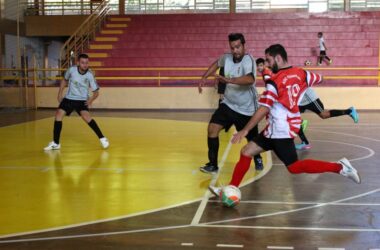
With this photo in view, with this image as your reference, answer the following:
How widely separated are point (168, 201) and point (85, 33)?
2069cm

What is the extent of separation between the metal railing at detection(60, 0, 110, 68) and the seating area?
480mm

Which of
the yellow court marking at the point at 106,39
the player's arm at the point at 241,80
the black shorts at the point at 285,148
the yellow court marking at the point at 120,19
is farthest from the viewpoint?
the yellow court marking at the point at 120,19

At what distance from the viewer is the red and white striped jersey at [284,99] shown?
5250 millimetres

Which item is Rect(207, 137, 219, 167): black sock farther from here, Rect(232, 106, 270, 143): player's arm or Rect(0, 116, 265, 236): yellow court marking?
Rect(232, 106, 270, 143): player's arm

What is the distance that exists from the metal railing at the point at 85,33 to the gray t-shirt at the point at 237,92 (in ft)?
52.3

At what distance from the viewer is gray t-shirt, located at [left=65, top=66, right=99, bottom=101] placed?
9477 millimetres

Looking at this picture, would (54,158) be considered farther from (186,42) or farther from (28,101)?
(186,42)

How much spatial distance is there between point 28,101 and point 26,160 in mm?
12445

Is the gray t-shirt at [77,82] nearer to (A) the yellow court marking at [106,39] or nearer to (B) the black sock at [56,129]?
(B) the black sock at [56,129]

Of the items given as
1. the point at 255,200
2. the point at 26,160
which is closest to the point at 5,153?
the point at 26,160

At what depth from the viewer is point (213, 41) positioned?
2398 centimetres

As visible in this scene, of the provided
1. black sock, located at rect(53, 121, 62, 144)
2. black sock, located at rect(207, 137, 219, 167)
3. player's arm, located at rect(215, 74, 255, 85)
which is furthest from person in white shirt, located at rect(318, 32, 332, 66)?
player's arm, located at rect(215, 74, 255, 85)

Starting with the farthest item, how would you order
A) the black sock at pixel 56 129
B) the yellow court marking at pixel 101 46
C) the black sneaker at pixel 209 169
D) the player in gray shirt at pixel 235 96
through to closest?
the yellow court marking at pixel 101 46 → the black sock at pixel 56 129 → the black sneaker at pixel 209 169 → the player in gray shirt at pixel 235 96

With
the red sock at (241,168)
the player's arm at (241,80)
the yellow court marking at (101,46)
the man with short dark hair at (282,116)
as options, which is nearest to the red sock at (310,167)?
the man with short dark hair at (282,116)
